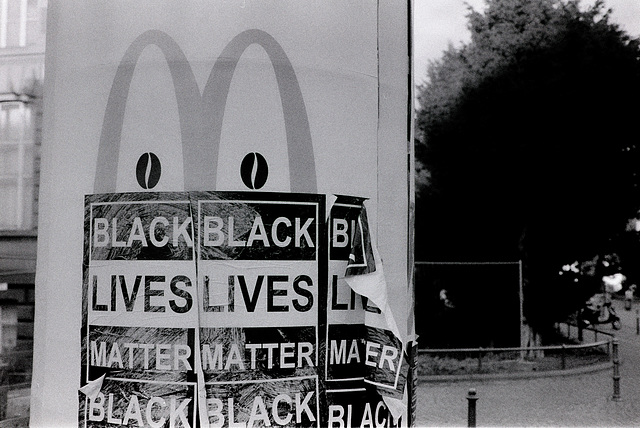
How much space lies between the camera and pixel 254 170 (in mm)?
3010

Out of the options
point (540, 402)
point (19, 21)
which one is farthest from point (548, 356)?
point (19, 21)

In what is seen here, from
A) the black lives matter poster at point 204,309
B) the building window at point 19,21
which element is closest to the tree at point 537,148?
the building window at point 19,21

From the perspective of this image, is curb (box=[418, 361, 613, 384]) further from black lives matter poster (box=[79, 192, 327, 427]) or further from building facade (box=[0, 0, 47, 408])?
black lives matter poster (box=[79, 192, 327, 427])

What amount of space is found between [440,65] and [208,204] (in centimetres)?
1928

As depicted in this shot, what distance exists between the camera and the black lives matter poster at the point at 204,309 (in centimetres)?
297

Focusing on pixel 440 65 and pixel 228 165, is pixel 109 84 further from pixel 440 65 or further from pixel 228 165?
pixel 440 65

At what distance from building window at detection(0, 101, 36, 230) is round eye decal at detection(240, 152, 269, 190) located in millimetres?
2529

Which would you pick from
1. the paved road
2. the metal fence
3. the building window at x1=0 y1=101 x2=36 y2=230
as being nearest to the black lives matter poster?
the building window at x1=0 y1=101 x2=36 y2=230

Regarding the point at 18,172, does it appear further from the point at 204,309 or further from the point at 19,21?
the point at 204,309

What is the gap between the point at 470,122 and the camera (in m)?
18.0

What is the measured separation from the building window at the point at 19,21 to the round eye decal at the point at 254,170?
158cm

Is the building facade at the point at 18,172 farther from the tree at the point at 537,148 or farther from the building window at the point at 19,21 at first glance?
the tree at the point at 537,148

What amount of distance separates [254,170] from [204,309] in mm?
580

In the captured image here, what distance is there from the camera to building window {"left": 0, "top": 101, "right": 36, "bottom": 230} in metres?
5.37
